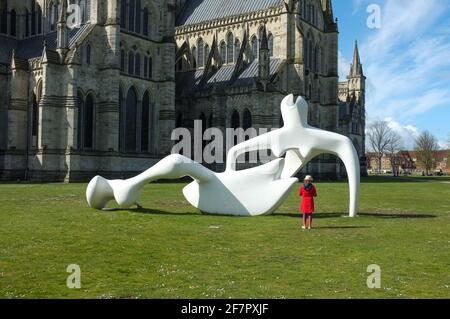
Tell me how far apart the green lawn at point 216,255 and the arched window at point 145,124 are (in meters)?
33.3

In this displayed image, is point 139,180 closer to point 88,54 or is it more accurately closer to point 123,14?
point 88,54

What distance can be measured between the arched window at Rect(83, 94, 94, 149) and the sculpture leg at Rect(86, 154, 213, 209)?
1087 inches

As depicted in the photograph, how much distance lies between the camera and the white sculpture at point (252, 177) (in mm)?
20500

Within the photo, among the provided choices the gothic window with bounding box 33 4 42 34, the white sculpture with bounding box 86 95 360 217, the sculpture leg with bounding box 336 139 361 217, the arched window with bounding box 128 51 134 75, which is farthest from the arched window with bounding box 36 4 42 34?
the sculpture leg with bounding box 336 139 361 217

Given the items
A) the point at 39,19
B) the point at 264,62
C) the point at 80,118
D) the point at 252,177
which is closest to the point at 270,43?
the point at 264,62

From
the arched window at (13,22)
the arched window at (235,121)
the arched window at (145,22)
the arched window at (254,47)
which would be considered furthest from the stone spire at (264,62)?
the arched window at (13,22)

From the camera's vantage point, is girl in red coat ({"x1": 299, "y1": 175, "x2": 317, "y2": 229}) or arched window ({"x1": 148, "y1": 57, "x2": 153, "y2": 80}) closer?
girl in red coat ({"x1": 299, "y1": 175, "x2": 317, "y2": 229})

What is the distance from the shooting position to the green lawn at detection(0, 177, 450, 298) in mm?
9109

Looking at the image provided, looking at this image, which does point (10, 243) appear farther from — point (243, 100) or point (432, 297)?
point (243, 100)

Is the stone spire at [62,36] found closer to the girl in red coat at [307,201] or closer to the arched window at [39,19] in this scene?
the arched window at [39,19]

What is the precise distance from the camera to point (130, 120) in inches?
2078

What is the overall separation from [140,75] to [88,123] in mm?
7942

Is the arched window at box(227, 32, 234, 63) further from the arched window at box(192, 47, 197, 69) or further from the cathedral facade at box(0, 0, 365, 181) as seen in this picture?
the arched window at box(192, 47, 197, 69)
